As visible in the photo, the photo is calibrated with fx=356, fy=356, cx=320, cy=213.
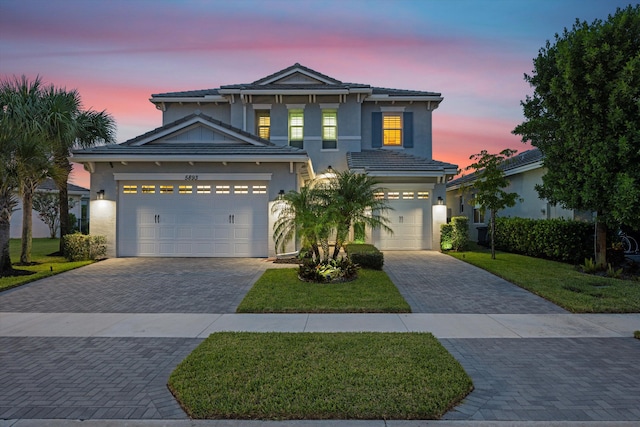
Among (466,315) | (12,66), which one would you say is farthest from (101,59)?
(466,315)

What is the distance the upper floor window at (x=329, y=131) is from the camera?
63.0 feet

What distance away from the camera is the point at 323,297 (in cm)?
804

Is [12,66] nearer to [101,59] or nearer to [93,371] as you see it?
[101,59]

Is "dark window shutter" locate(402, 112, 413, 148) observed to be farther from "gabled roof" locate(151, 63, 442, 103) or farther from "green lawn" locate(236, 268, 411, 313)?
"green lawn" locate(236, 268, 411, 313)

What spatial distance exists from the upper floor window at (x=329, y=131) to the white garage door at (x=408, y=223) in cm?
435

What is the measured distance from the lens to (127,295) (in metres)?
8.54

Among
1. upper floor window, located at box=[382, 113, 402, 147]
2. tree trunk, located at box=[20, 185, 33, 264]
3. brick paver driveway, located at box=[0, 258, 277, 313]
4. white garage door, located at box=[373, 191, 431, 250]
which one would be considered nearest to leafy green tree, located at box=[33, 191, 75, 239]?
tree trunk, located at box=[20, 185, 33, 264]

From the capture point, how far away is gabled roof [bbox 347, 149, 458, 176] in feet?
54.1

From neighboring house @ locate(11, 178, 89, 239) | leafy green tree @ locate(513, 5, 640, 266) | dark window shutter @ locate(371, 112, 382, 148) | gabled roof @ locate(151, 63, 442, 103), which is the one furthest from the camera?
neighboring house @ locate(11, 178, 89, 239)

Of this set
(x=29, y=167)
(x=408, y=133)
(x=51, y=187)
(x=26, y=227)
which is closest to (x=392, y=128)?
(x=408, y=133)

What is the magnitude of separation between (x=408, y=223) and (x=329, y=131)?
21.4 ft

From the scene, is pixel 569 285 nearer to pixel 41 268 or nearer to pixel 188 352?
pixel 188 352

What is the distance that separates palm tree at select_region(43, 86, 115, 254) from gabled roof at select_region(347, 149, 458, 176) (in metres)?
11.8

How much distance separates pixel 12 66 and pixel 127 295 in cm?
1410
